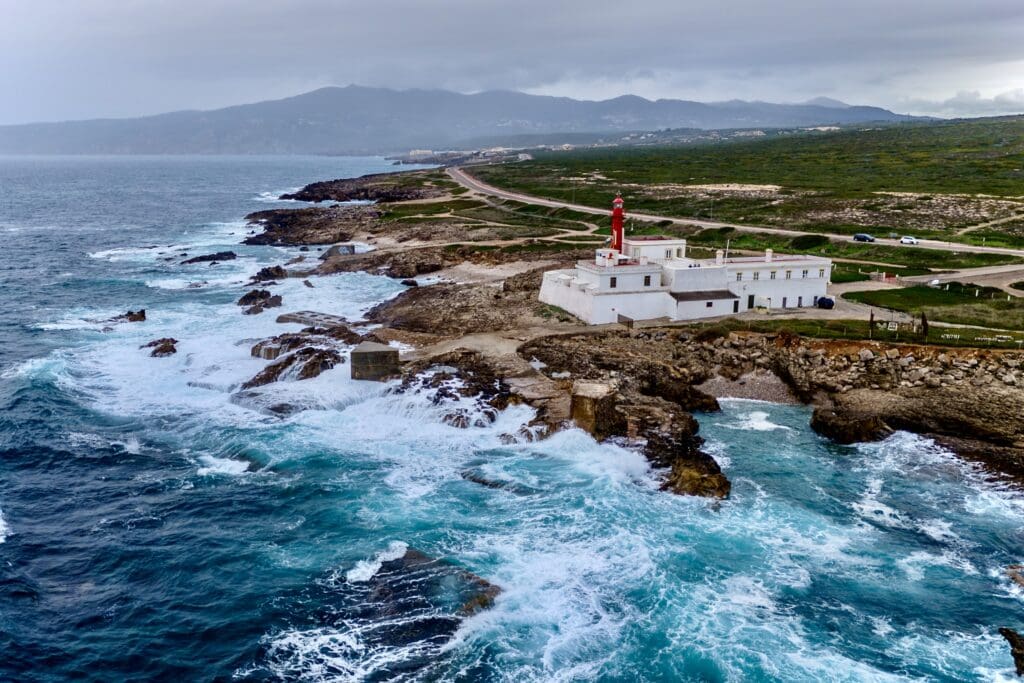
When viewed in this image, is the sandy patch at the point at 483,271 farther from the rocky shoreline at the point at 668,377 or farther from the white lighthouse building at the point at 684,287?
the white lighthouse building at the point at 684,287

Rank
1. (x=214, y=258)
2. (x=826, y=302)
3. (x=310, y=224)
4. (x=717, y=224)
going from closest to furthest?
(x=826, y=302), (x=214, y=258), (x=717, y=224), (x=310, y=224)

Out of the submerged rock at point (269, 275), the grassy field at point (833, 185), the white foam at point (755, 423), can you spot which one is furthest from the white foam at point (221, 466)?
the grassy field at point (833, 185)

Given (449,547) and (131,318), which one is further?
(131,318)

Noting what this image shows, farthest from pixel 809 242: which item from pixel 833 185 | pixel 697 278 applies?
pixel 833 185

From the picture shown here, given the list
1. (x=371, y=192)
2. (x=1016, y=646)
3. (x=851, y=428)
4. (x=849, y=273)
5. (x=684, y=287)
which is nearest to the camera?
(x=1016, y=646)

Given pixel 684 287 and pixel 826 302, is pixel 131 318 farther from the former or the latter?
pixel 826 302

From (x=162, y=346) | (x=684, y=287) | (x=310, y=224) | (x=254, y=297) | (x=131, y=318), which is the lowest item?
(x=162, y=346)

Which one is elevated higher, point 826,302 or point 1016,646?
point 826,302

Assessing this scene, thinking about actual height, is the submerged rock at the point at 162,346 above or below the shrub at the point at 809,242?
below

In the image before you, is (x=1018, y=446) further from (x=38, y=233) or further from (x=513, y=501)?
(x=38, y=233)
